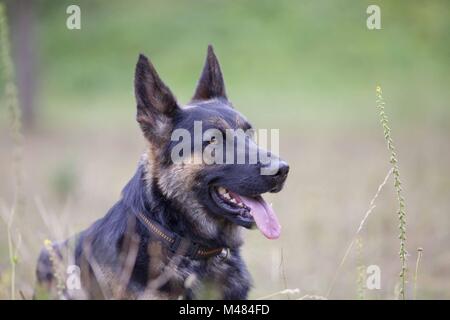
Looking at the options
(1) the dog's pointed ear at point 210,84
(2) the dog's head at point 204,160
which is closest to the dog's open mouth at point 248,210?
(2) the dog's head at point 204,160

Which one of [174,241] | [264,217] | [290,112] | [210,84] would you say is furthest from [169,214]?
[290,112]

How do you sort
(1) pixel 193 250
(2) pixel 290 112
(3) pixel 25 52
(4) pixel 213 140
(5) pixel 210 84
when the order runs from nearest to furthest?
(1) pixel 193 250, (4) pixel 213 140, (5) pixel 210 84, (2) pixel 290 112, (3) pixel 25 52

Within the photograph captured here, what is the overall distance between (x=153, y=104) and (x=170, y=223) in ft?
2.96

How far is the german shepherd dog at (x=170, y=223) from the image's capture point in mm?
4742

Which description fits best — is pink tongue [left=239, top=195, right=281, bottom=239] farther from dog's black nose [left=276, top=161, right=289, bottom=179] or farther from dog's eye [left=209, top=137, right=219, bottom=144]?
dog's eye [left=209, top=137, right=219, bottom=144]

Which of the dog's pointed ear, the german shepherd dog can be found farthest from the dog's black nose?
the dog's pointed ear

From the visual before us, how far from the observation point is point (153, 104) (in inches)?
201

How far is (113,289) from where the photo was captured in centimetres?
472

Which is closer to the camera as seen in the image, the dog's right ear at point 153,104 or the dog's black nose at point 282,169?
the dog's black nose at point 282,169

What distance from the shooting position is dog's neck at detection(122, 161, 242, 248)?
4.95 meters

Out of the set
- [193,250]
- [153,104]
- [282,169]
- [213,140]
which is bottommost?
[193,250]

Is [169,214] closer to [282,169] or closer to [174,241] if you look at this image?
[174,241]
